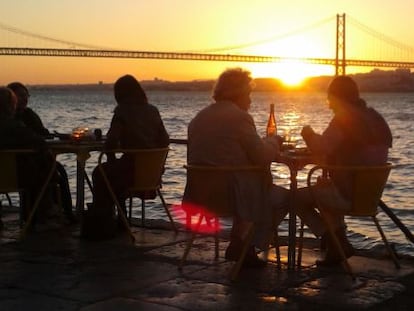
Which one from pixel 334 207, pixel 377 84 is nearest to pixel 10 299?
pixel 334 207

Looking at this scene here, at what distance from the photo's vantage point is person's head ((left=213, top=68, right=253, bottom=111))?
438 cm

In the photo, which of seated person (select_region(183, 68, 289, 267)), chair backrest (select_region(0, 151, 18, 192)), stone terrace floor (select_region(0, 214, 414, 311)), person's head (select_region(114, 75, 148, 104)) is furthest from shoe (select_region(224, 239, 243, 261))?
chair backrest (select_region(0, 151, 18, 192))

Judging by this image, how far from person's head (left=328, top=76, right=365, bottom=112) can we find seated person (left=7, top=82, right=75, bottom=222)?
7.95 feet

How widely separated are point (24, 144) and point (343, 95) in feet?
7.20

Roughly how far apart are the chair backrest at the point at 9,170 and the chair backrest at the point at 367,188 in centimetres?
→ 218

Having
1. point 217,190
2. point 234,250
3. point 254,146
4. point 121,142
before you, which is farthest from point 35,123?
point 254,146

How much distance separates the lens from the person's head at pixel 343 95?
439 centimetres

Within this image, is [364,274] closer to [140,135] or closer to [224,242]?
[224,242]

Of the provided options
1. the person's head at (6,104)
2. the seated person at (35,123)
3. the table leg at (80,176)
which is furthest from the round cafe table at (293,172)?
the seated person at (35,123)

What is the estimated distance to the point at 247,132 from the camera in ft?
14.0

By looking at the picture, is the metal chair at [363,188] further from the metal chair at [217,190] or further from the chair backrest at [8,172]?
the chair backrest at [8,172]

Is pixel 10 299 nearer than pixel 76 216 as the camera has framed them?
Yes

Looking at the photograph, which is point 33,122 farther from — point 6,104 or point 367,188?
point 367,188

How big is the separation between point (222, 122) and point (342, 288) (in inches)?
41.7
